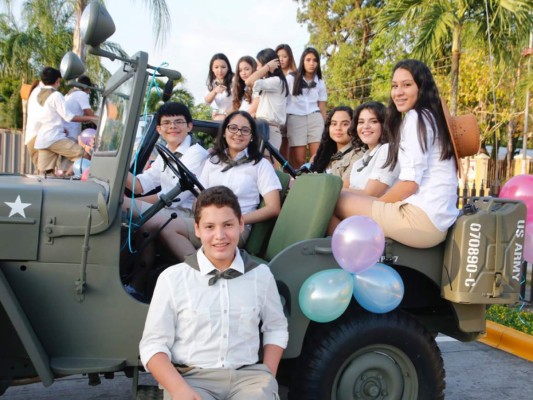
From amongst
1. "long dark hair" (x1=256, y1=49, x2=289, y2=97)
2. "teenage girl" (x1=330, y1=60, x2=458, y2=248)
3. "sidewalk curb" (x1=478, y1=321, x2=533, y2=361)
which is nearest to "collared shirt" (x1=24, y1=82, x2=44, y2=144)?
"long dark hair" (x1=256, y1=49, x2=289, y2=97)

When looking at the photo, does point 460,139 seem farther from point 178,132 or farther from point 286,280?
point 178,132

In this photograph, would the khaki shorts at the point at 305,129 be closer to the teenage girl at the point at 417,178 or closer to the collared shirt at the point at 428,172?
the teenage girl at the point at 417,178

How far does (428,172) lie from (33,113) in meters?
5.59

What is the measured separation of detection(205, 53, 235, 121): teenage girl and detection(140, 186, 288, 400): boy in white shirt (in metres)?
4.16

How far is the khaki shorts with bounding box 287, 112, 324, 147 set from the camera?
692 cm

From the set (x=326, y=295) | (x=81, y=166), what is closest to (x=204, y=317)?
(x=326, y=295)

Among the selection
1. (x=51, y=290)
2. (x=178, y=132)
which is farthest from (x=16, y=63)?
(x=51, y=290)

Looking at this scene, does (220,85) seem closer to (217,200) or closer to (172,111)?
(172,111)

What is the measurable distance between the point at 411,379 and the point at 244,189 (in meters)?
1.56

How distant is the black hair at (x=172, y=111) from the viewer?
14.1 feet

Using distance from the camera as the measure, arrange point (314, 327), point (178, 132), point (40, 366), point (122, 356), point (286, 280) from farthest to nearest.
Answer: point (178, 132) → point (314, 327) → point (286, 280) → point (122, 356) → point (40, 366)

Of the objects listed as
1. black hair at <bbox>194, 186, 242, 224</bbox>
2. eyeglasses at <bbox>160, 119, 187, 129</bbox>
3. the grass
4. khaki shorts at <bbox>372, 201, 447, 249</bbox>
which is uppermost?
eyeglasses at <bbox>160, 119, 187, 129</bbox>

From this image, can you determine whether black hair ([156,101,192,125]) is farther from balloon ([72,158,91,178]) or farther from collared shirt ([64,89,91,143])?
collared shirt ([64,89,91,143])

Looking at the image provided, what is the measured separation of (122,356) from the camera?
9.54ft
